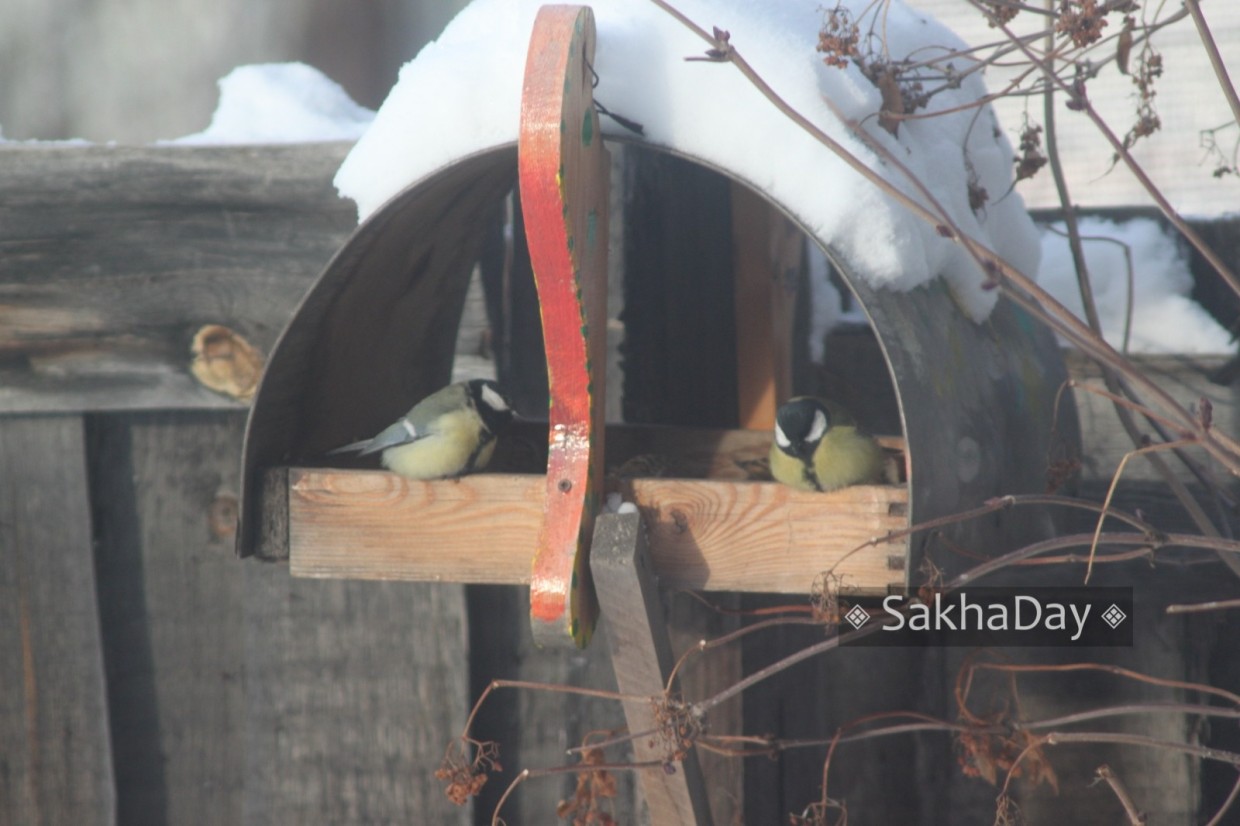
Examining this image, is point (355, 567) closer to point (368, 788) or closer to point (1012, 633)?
point (368, 788)

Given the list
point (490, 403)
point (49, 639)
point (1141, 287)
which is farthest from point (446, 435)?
point (1141, 287)

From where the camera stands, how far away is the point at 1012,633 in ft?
7.66

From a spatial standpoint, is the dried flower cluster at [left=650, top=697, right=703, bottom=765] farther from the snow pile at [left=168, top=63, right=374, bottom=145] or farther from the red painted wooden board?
the snow pile at [left=168, top=63, right=374, bottom=145]

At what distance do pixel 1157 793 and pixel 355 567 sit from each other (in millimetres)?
1589

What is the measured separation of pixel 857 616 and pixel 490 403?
2.45 ft

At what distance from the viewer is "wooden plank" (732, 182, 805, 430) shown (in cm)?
251

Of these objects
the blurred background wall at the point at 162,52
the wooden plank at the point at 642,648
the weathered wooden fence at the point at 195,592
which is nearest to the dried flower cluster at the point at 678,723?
the wooden plank at the point at 642,648

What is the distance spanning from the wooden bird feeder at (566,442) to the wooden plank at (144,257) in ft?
1.35

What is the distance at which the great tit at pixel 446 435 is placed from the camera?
186 cm

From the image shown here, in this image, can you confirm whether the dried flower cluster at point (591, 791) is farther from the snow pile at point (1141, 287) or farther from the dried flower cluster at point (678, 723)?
the snow pile at point (1141, 287)

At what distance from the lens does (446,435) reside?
6.28 feet

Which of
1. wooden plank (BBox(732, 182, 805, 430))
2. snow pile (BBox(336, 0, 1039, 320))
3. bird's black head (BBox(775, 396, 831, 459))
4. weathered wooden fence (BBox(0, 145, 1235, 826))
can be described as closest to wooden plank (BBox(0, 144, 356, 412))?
weathered wooden fence (BBox(0, 145, 1235, 826))

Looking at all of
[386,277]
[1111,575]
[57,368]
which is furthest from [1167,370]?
[57,368]

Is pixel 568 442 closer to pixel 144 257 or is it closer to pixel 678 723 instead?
pixel 678 723
